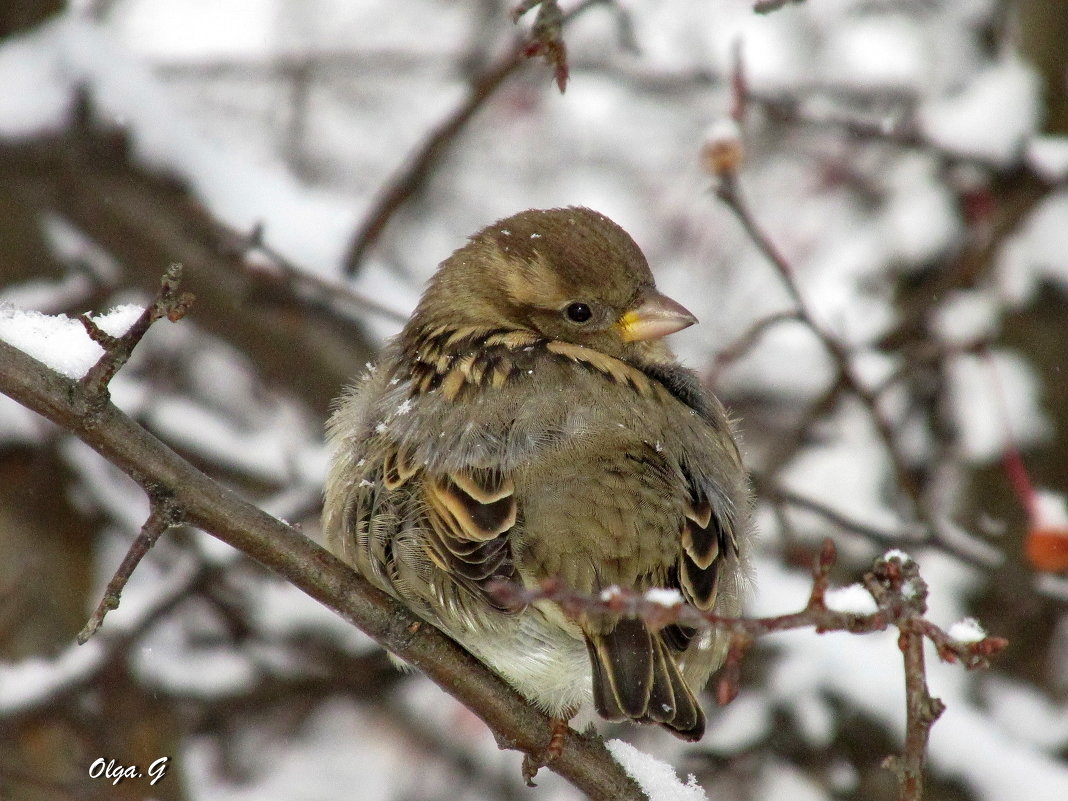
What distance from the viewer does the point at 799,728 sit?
4.89 meters

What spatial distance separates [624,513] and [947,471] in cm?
335

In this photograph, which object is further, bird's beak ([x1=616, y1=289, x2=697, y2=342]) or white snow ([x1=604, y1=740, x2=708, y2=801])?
bird's beak ([x1=616, y1=289, x2=697, y2=342])

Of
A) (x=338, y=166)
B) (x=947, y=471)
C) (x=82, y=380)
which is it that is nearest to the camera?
(x=82, y=380)

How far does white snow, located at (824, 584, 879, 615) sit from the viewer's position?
7.00ft

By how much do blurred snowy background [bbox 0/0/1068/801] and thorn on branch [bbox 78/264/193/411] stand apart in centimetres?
175

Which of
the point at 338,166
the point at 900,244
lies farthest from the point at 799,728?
the point at 338,166

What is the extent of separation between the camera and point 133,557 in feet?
7.82

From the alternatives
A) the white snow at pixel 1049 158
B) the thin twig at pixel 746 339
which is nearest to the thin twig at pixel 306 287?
the thin twig at pixel 746 339

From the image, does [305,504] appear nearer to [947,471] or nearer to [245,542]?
[245,542]

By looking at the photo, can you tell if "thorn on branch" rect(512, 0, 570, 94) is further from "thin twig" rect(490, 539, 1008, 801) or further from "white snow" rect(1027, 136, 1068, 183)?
"white snow" rect(1027, 136, 1068, 183)

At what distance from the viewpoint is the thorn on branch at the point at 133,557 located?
232cm

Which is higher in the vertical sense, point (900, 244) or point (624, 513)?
point (900, 244)

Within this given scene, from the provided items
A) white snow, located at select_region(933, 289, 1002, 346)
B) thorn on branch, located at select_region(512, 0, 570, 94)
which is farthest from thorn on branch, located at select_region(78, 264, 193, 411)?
white snow, located at select_region(933, 289, 1002, 346)

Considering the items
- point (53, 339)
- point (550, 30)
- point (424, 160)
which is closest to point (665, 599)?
point (550, 30)
